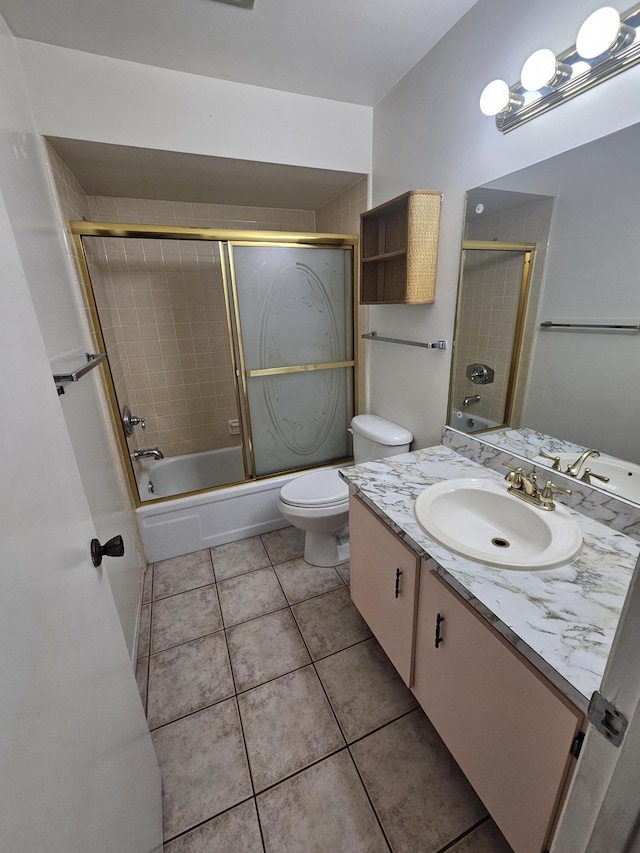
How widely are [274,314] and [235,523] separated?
1.34m

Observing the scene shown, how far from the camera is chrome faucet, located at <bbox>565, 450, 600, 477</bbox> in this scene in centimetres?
112

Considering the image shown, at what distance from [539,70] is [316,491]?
1.78 metres

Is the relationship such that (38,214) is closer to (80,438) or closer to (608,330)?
(80,438)

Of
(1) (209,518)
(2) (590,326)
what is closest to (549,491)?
(2) (590,326)

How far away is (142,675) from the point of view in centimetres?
146

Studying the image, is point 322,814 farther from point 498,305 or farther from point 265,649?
point 498,305

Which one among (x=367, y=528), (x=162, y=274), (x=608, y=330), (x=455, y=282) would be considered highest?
(x=162, y=274)

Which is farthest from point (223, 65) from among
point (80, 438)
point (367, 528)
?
point (367, 528)

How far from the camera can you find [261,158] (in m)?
1.74

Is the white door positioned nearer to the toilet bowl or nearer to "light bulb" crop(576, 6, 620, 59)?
the toilet bowl

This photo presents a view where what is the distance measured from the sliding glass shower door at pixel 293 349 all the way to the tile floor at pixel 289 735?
916 mm

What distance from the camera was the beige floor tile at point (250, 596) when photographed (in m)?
1.74

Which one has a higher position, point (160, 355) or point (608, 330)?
point (608, 330)

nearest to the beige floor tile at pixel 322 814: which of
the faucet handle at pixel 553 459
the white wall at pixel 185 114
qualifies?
the faucet handle at pixel 553 459
